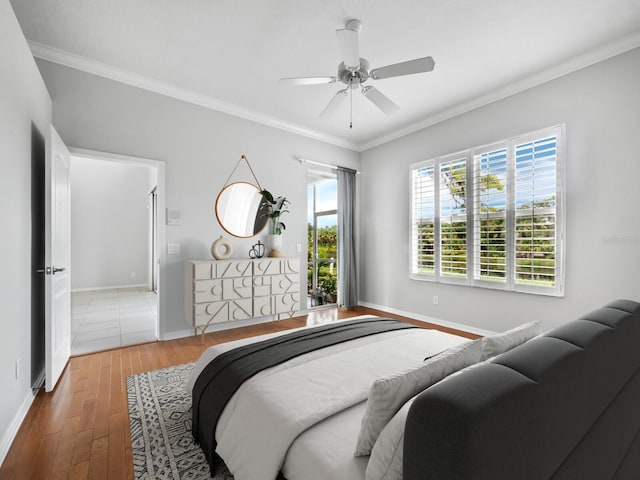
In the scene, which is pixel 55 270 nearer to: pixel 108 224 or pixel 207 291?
pixel 207 291

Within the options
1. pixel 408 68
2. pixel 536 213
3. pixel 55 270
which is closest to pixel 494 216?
pixel 536 213

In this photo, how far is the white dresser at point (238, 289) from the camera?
344 cm

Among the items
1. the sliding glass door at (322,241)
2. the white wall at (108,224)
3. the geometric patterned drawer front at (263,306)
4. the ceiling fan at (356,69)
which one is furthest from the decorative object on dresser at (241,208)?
the white wall at (108,224)

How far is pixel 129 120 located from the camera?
3.32 m

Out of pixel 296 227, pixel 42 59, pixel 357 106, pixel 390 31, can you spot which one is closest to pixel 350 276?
pixel 296 227

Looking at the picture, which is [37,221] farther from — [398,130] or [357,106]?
[398,130]

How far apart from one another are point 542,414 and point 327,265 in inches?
188

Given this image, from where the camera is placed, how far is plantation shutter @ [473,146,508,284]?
139 inches

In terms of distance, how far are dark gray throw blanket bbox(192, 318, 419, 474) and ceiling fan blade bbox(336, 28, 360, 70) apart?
2.02 metres

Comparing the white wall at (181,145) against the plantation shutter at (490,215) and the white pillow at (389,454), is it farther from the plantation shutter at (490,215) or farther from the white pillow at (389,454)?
the white pillow at (389,454)

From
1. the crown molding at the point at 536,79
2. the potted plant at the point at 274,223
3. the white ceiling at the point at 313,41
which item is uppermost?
the white ceiling at the point at 313,41

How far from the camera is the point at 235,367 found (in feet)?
5.23

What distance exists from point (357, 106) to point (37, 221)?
3516 millimetres

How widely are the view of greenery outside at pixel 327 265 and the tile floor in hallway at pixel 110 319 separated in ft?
8.72
